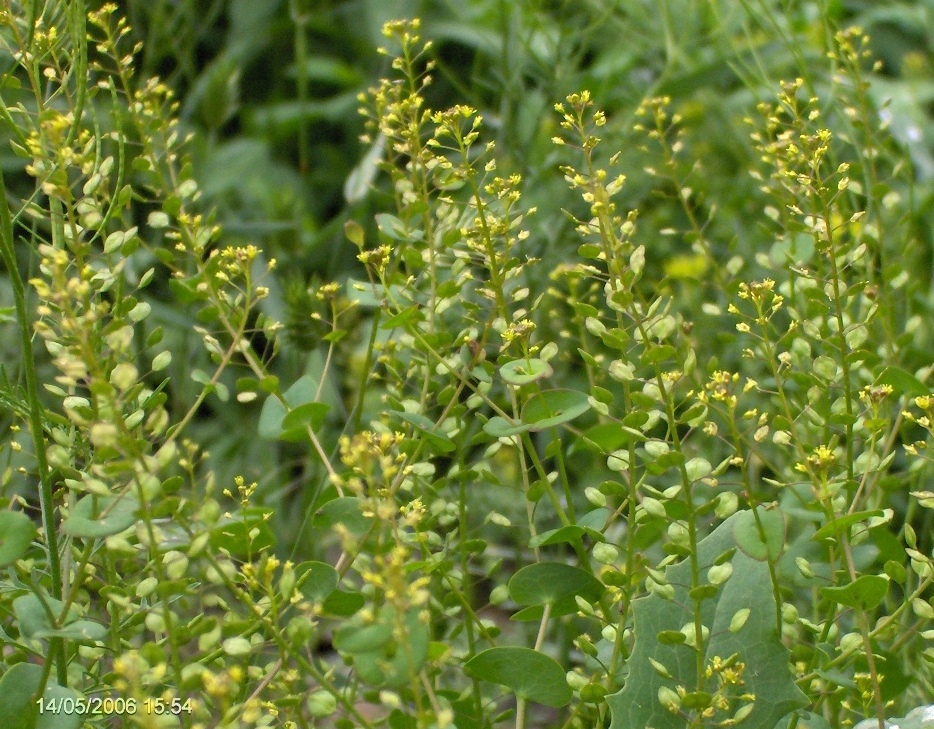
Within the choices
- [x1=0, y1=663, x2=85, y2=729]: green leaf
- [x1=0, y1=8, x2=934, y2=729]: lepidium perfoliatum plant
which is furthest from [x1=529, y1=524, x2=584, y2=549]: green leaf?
[x1=0, y1=663, x2=85, y2=729]: green leaf

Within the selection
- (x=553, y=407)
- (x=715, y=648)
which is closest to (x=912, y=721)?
(x=715, y=648)

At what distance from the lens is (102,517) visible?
1.48 feet

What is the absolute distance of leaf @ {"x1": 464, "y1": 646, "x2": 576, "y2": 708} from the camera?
51cm

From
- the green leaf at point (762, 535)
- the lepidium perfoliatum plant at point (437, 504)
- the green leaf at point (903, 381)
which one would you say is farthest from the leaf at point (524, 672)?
the green leaf at point (903, 381)

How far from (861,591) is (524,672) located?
157mm

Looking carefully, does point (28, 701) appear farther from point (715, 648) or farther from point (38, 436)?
point (715, 648)

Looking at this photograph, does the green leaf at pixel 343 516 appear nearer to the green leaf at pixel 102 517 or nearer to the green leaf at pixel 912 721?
the green leaf at pixel 102 517

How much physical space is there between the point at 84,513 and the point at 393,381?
0.92ft

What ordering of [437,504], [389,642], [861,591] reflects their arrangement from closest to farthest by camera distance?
[389,642], [861,591], [437,504]

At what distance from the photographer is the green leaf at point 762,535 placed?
499mm

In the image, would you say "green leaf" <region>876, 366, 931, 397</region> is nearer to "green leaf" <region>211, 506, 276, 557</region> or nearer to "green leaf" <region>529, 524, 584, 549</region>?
"green leaf" <region>529, 524, 584, 549</region>

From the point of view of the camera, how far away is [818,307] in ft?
1.87

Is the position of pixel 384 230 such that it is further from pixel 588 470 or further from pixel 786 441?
pixel 588 470

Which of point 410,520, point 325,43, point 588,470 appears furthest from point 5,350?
point 325,43
